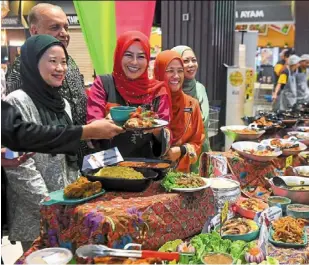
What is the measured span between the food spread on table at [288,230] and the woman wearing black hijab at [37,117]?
3.35ft

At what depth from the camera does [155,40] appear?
6.81 metres

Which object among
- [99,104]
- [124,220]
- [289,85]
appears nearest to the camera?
[124,220]

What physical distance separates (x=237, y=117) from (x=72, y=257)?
16.8 ft

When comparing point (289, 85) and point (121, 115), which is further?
point (289, 85)

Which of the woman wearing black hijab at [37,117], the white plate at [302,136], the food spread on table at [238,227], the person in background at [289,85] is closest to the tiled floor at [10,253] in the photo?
the woman wearing black hijab at [37,117]

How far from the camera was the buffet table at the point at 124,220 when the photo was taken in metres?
1.55

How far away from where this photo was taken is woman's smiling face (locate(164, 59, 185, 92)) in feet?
9.31

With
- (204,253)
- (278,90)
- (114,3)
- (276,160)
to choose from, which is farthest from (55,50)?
(278,90)

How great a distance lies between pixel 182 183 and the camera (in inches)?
71.6

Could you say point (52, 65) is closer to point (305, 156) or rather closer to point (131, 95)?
point (131, 95)

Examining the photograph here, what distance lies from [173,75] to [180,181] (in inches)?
46.2

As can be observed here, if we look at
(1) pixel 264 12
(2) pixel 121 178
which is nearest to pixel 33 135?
(2) pixel 121 178

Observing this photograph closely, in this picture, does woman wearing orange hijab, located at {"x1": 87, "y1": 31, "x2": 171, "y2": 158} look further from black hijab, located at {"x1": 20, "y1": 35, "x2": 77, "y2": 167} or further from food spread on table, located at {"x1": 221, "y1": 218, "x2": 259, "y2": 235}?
food spread on table, located at {"x1": 221, "y1": 218, "x2": 259, "y2": 235}

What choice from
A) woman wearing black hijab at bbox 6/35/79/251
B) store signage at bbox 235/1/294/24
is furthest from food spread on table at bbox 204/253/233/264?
store signage at bbox 235/1/294/24
